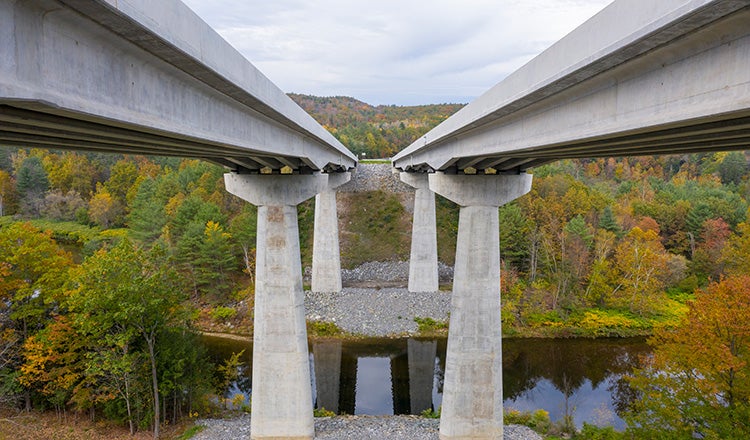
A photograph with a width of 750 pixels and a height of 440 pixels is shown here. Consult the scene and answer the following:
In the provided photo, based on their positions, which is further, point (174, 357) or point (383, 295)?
point (383, 295)

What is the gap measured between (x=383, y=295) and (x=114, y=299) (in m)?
21.0

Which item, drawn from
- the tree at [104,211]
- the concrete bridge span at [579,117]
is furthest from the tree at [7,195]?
the concrete bridge span at [579,117]

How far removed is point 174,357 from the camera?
16.0 metres

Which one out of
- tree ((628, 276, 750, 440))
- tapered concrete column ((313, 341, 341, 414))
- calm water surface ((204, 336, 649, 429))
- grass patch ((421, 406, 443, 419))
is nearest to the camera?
tree ((628, 276, 750, 440))

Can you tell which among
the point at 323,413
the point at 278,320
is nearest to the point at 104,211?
the point at 323,413

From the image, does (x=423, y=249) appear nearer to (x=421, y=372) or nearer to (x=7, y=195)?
(x=421, y=372)

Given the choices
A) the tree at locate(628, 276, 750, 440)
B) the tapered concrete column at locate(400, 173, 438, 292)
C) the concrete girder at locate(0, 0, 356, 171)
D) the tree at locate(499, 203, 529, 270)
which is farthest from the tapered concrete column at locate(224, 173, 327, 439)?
the tree at locate(499, 203, 529, 270)

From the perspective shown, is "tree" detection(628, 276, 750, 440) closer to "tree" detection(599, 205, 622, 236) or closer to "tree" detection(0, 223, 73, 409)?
"tree" detection(0, 223, 73, 409)

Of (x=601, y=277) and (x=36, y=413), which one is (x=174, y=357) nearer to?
(x=36, y=413)

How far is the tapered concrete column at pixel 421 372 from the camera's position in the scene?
1983 cm

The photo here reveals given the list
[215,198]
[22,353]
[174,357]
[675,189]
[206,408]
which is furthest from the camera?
[675,189]

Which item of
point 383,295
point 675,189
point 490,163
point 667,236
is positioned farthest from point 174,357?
point 675,189

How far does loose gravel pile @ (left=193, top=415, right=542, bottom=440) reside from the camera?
14.8 metres

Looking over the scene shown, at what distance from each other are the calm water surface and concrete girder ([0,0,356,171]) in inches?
651
